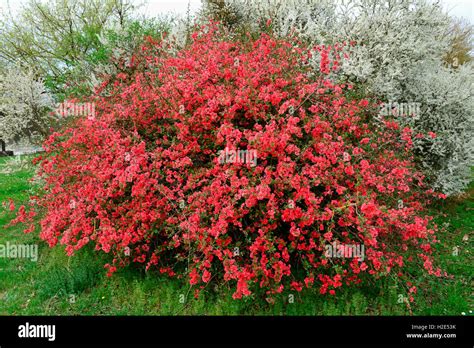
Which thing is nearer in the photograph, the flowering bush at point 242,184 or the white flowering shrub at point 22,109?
the flowering bush at point 242,184

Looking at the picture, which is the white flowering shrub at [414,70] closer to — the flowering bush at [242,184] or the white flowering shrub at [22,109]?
the flowering bush at [242,184]

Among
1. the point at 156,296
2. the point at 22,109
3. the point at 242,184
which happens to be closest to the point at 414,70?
the point at 242,184

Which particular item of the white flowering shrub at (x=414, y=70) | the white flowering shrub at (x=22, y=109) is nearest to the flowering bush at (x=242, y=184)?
the white flowering shrub at (x=414, y=70)

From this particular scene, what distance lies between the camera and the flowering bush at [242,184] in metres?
3.80

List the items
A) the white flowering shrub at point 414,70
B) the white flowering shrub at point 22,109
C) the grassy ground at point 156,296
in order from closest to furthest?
the grassy ground at point 156,296
the white flowering shrub at point 414,70
the white flowering shrub at point 22,109

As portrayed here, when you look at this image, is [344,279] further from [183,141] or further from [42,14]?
[42,14]

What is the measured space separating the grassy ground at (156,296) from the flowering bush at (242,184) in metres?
0.20

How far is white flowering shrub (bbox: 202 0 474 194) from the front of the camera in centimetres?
650

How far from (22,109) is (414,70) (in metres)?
7.61

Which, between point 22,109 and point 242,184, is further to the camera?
point 22,109

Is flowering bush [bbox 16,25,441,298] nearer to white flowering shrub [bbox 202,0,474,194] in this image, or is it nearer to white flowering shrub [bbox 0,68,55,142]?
white flowering shrub [bbox 202,0,474,194]

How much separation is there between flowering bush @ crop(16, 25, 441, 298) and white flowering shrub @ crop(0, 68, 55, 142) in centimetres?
356

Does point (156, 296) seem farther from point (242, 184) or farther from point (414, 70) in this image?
point (414, 70)

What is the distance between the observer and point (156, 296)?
4.42 m
